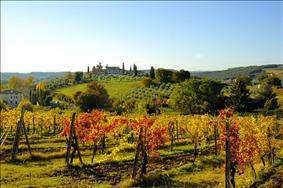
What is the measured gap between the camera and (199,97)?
80500 mm

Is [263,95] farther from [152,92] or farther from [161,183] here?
[161,183]

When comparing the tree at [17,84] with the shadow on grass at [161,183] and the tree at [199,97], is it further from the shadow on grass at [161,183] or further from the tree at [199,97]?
the shadow on grass at [161,183]

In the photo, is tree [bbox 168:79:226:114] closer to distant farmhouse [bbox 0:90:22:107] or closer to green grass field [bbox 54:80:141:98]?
green grass field [bbox 54:80:141:98]

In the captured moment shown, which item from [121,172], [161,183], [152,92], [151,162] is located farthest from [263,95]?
[161,183]

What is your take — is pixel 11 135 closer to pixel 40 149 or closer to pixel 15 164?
pixel 40 149

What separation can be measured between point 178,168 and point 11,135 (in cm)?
3124

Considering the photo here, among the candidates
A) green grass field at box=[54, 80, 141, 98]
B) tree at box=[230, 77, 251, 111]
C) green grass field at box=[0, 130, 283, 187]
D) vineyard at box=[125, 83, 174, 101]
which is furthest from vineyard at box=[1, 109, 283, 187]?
green grass field at box=[54, 80, 141, 98]

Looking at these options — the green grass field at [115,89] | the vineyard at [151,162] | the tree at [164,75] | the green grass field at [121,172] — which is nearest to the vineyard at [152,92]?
the green grass field at [115,89]

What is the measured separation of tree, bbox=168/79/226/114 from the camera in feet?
259

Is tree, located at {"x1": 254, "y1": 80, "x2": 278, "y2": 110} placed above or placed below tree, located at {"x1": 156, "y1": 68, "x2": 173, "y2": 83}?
below

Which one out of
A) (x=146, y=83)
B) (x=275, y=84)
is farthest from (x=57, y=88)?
(x=275, y=84)

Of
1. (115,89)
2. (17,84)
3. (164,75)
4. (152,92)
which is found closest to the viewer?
(152,92)

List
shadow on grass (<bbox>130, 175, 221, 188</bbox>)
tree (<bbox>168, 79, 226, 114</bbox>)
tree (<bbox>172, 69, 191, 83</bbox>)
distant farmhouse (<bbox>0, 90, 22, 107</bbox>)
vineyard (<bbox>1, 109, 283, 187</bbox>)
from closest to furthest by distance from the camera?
shadow on grass (<bbox>130, 175, 221, 188</bbox>), vineyard (<bbox>1, 109, 283, 187</bbox>), tree (<bbox>168, 79, 226, 114</bbox>), tree (<bbox>172, 69, 191, 83</bbox>), distant farmhouse (<bbox>0, 90, 22, 107</bbox>)

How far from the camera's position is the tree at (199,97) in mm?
78875
